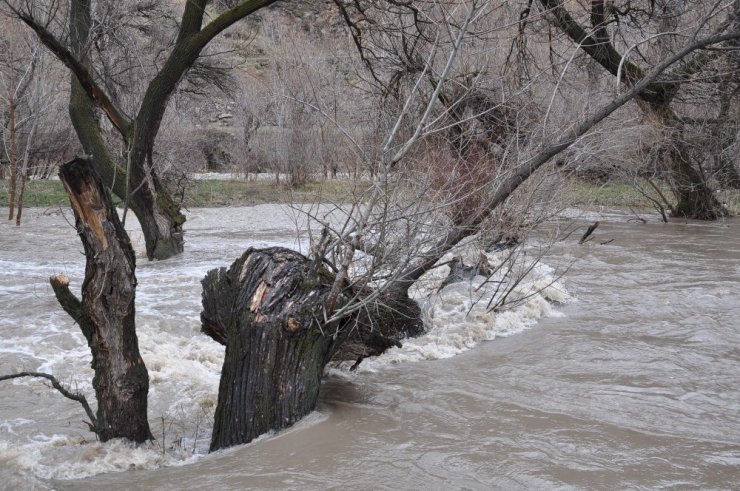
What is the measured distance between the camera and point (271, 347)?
4766mm

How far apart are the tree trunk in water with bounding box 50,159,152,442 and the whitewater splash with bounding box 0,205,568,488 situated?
229 millimetres

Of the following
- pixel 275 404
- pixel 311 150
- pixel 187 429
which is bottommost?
pixel 187 429

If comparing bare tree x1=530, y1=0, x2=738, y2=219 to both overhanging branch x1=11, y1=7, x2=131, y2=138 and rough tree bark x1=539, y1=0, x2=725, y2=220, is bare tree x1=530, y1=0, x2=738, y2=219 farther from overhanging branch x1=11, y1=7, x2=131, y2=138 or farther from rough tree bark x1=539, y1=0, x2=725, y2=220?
overhanging branch x1=11, y1=7, x2=131, y2=138

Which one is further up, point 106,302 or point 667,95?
point 667,95

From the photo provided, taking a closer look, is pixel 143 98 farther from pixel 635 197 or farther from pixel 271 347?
pixel 635 197

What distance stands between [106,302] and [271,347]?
3.35ft

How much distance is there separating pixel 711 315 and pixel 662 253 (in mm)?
5628

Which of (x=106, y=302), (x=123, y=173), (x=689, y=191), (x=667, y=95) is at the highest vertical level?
(x=667, y=95)

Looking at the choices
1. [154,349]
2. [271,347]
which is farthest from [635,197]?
[271,347]

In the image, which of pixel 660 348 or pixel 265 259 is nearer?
pixel 265 259

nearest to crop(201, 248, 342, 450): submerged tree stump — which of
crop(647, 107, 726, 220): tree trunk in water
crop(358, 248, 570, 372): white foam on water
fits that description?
crop(358, 248, 570, 372): white foam on water

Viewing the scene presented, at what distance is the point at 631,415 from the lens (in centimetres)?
580

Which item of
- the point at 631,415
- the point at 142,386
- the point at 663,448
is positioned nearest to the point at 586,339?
the point at 631,415

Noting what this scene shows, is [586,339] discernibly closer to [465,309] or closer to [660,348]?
[660,348]
